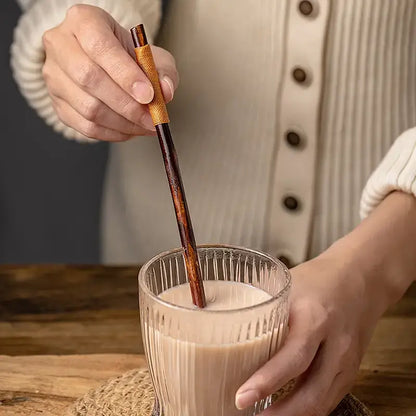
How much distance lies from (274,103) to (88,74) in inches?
13.9

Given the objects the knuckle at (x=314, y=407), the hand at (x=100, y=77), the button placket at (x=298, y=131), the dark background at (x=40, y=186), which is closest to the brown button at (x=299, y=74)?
the button placket at (x=298, y=131)

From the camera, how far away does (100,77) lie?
780mm

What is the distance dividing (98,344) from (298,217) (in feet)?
1.12

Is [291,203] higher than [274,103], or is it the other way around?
[274,103]

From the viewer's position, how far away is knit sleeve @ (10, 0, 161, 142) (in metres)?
1.00

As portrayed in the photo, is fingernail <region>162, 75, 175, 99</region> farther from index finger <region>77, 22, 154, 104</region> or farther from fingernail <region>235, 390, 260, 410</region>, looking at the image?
fingernail <region>235, 390, 260, 410</region>

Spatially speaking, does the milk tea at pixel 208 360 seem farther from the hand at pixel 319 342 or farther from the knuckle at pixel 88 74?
the knuckle at pixel 88 74

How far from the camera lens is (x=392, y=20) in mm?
1033

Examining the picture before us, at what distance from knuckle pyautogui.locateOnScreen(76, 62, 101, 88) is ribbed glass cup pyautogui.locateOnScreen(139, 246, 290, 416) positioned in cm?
19

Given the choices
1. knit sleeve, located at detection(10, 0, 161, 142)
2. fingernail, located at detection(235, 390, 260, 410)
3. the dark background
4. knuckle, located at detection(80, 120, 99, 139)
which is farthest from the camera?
the dark background

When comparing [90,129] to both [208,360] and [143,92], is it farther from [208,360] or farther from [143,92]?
[208,360]

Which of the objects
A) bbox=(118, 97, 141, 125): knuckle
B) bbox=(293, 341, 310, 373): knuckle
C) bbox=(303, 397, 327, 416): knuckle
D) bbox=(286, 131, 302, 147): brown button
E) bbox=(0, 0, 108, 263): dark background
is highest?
bbox=(118, 97, 141, 125): knuckle

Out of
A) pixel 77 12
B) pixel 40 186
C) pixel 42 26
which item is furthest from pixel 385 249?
pixel 40 186

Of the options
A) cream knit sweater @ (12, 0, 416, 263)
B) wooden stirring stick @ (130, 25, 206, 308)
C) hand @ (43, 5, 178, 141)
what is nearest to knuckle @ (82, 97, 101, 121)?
hand @ (43, 5, 178, 141)
